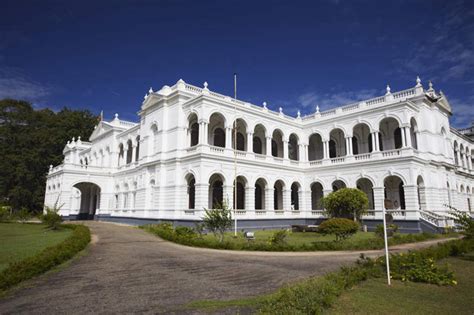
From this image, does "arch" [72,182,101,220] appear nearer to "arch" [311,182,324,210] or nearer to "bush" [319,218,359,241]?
"arch" [311,182,324,210]

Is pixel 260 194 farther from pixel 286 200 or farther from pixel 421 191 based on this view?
pixel 421 191

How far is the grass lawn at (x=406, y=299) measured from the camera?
5828mm

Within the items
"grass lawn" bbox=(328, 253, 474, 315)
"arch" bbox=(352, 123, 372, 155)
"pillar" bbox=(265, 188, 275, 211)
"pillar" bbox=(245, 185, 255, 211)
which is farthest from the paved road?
"arch" bbox=(352, 123, 372, 155)

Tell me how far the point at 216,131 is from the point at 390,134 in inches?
643

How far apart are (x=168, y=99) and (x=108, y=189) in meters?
15.6

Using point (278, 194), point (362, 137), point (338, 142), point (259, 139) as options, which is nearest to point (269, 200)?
point (278, 194)

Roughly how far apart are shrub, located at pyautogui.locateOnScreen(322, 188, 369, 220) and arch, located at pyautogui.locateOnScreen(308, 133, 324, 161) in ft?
37.2

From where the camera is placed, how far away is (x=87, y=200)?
41719 millimetres

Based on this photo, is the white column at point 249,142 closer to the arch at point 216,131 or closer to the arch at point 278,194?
the arch at point 216,131

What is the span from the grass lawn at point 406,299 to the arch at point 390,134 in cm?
2242

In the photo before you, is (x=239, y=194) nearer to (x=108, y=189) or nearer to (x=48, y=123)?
(x=108, y=189)

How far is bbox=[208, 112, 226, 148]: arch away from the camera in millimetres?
29000

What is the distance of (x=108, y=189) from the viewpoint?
36.9 meters

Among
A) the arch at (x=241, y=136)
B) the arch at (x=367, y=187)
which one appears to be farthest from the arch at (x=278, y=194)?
the arch at (x=367, y=187)
